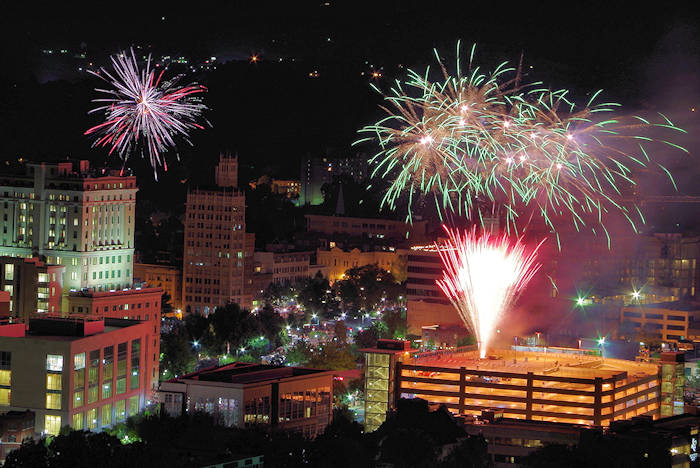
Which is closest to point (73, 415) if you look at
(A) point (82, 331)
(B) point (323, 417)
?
(A) point (82, 331)

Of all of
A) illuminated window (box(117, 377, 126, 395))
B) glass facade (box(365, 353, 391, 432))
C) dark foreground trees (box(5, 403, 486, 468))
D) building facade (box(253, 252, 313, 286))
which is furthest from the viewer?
building facade (box(253, 252, 313, 286))

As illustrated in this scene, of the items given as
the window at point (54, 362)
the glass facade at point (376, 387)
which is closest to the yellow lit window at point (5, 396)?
the window at point (54, 362)

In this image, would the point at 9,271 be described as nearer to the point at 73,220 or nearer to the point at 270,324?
the point at 73,220

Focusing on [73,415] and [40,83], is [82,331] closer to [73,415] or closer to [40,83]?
[73,415]

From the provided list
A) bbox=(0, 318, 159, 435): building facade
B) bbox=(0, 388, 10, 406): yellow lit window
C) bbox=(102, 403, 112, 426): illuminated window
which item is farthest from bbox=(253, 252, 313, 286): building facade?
bbox=(0, 388, 10, 406): yellow lit window

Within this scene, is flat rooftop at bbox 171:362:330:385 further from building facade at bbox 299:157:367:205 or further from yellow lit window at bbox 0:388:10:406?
building facade at bbox 299:157:367:205

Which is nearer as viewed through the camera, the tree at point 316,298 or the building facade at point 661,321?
the building facade at point 661,321

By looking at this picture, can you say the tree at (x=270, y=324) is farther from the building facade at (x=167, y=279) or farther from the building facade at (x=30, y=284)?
the building facade at (x=30, y=284)
